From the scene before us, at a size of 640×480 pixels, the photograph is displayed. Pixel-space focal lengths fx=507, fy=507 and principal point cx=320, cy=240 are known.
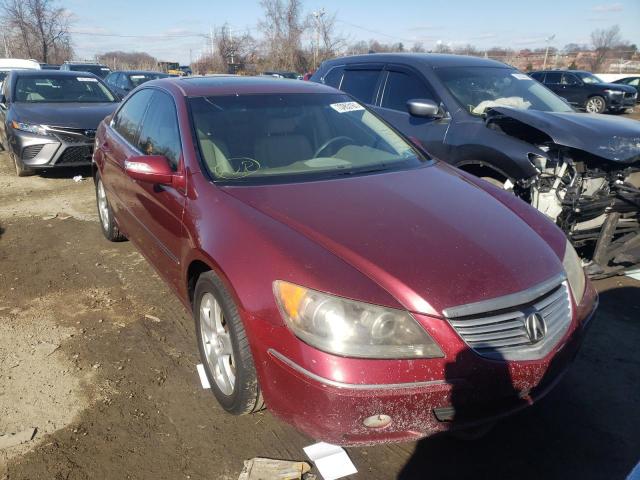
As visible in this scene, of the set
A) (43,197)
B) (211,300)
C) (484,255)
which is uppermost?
(484,255)

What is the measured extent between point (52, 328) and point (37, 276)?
3.50 feet

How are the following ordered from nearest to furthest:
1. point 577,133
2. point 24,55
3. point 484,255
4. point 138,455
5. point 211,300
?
point 484,255
point 138,455
point 211,300
point 577,133
point 24,55

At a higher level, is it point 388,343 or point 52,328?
point 388,343

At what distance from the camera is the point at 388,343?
1920mm

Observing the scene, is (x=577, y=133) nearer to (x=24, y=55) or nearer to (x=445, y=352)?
(x=445, y=352)

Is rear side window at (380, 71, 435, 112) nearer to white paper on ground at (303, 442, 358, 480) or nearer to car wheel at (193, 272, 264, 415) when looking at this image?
car wheel at (193, 272, 264, 415)

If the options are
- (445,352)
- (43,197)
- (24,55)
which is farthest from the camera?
(24,55)

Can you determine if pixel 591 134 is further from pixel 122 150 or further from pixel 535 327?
pixel 122 150

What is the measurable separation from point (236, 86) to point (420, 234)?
1.90 meters

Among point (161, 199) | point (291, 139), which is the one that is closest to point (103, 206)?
point (161, 199)

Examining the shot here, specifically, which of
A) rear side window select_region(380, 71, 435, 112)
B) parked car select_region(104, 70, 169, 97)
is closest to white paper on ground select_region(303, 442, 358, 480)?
rear side window select_region(380, 71, 435, 112)

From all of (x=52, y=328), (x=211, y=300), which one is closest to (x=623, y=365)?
(x=211, y=300)

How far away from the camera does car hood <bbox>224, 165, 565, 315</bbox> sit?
202 centimetres

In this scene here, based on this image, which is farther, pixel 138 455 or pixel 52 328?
pixel 52 328
